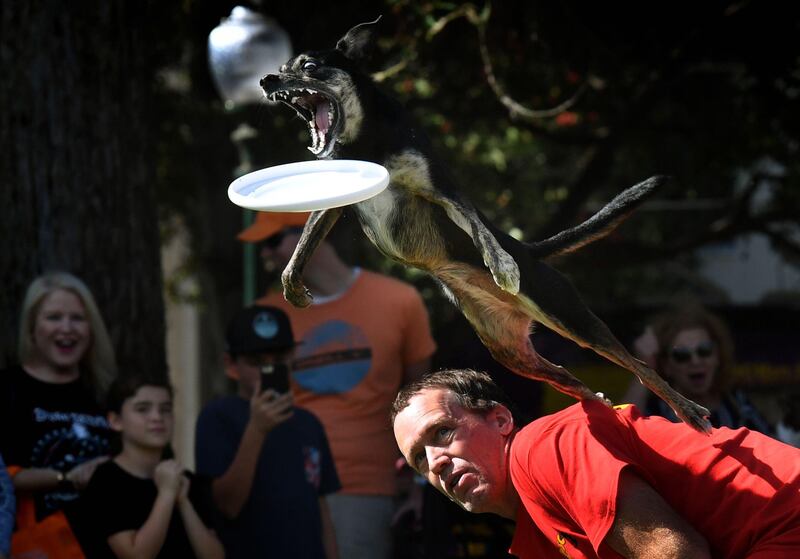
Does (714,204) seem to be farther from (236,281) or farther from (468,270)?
(468,270)

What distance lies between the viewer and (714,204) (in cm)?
1238

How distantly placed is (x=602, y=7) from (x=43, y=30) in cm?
249

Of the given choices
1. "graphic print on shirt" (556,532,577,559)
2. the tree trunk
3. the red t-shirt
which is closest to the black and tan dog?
the red t-shirt

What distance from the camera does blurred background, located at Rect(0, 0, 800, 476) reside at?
4.43 metres

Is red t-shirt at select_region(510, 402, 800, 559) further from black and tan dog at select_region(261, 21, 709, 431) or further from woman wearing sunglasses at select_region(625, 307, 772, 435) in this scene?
woman wearing sunglasses at select_region(625, 307, 772, 435)

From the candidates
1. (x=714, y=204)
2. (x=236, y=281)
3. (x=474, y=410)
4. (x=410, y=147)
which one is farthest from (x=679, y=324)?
(x=714, y=204)

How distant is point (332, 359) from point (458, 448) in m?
1.86

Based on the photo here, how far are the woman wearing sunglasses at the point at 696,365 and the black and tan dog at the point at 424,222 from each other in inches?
79.4

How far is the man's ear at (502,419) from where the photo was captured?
261cm

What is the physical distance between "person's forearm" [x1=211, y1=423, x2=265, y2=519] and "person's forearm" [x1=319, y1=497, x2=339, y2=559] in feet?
0.96

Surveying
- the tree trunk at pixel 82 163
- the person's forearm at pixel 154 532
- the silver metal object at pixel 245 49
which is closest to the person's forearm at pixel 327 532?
the person's forearm at pixel 154 532

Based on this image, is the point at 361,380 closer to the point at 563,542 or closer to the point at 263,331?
the point at 263,331

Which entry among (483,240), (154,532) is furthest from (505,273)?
(154,532)

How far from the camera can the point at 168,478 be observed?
12.3ft
